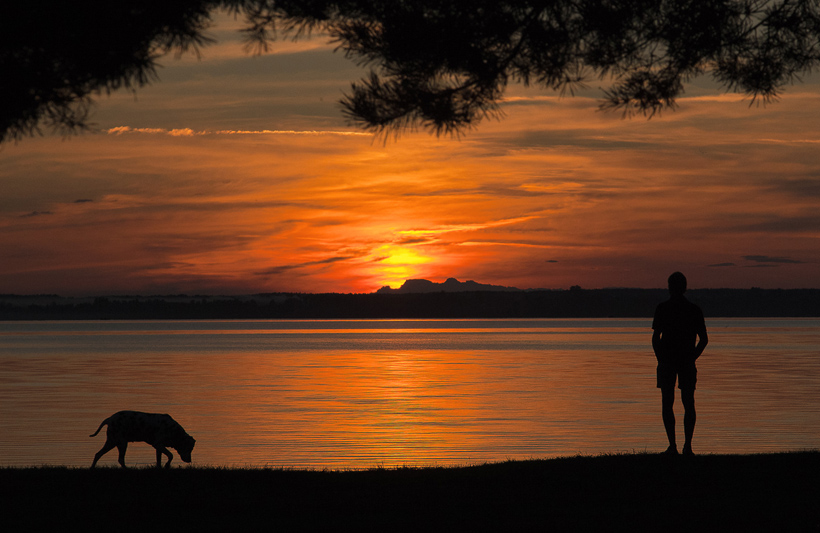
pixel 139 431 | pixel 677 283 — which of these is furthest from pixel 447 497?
pixel 139 431

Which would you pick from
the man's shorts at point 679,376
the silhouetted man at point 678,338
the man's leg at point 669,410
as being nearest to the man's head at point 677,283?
the silhouetted man at point 678,338

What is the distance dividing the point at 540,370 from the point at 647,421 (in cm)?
2393

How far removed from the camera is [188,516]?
975cm

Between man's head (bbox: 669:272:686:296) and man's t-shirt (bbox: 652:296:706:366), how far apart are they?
10 cm

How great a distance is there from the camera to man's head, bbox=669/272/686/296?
11602 millimetres

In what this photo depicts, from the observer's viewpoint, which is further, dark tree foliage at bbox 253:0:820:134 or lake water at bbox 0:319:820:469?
lake water at bbox 0:319:820:469

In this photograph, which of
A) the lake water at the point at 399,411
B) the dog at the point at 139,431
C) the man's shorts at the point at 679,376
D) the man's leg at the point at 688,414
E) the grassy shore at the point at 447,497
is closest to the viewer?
the grassy shore at the point at 447,497

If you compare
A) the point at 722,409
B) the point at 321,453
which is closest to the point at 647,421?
the point at 722,409

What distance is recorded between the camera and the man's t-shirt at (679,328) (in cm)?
1169

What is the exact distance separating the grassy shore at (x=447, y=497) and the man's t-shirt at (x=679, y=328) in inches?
54.7

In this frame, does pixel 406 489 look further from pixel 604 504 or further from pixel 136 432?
pixel 136 432

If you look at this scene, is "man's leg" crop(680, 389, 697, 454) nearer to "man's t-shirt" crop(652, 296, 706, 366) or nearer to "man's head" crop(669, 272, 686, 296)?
"man's t-shirt" crop(652, 296, 706, 366)

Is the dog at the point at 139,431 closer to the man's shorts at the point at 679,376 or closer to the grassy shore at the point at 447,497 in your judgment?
the grassy shore at the point at 447,497

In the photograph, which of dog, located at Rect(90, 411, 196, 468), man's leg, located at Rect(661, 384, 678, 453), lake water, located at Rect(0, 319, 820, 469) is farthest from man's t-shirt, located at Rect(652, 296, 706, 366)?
dog, located at Rect(90, 411, 196, 468)
